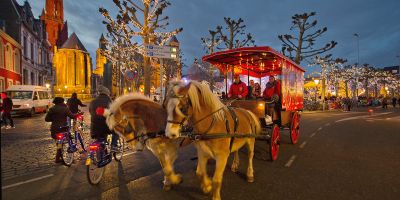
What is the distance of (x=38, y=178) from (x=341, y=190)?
20.3 feet

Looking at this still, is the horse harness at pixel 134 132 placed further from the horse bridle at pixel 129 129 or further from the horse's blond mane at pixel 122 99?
the horse's blond mane at pixel 122 99

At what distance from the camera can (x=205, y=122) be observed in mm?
4457

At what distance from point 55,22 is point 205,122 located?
103 metres

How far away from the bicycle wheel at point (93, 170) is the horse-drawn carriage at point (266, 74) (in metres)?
3.44

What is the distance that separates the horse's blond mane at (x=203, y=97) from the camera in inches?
166

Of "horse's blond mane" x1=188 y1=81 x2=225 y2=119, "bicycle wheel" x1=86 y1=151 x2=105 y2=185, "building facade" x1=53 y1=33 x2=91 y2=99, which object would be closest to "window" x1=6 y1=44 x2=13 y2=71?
"bicycle wheel" x1=86 y1=151 x2=105 y2=185

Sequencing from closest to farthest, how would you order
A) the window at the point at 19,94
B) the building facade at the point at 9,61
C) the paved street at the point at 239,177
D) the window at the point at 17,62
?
the paved street at the point at 239,177
the window at the point at 19,94
the building facade at the point at 9,61
the window at the point at 17,62

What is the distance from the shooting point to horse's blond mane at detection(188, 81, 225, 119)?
13.9ft

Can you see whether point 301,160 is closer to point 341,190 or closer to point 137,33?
point 341,190

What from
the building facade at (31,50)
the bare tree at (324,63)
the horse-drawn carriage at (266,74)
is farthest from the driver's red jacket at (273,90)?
the building facade at (31,50)

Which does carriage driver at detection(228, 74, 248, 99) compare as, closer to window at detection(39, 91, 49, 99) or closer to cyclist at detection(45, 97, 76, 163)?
cyclist at detection(45, 97, 76, 163)

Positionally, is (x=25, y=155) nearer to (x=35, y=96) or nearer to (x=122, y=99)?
(x=122, y=99)

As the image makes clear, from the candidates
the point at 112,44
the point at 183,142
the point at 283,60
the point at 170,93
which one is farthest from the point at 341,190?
the point at 112,44

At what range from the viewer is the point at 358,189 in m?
5.13
